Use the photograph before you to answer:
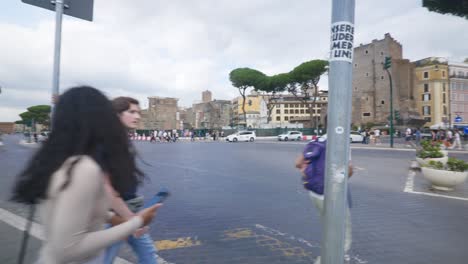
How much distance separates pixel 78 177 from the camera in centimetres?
112

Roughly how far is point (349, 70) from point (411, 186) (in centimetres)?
751

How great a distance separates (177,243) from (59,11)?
2.80 m

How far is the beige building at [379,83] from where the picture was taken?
59844 mm

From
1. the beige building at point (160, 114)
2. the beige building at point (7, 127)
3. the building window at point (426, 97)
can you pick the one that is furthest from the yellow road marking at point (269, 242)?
the beige building at point (7, 127)

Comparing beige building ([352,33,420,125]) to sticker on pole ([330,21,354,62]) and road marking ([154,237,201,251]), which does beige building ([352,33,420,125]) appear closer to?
road marking ([154,237,201,251])

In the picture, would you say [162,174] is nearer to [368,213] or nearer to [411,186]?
[368,213]

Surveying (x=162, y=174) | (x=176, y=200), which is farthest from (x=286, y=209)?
(x=162, y=174)

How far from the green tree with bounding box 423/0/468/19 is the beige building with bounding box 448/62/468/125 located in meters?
59.9

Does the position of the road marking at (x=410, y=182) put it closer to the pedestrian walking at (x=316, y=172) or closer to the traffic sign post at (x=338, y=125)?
the pedestrian walking at (x=316, y=172)

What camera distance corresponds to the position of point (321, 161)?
2781 mm

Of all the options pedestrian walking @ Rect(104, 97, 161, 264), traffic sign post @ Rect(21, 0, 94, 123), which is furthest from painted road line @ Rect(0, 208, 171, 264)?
traffic sign post @ Rect(21, 0, 94, 123)

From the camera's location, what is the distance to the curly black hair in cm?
122

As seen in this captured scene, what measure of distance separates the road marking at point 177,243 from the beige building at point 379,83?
62224 mm

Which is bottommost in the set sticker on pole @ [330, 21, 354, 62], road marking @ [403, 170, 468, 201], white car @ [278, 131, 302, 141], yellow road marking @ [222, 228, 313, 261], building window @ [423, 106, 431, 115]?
yellow road marking @ [222, 228, 313, 261]
